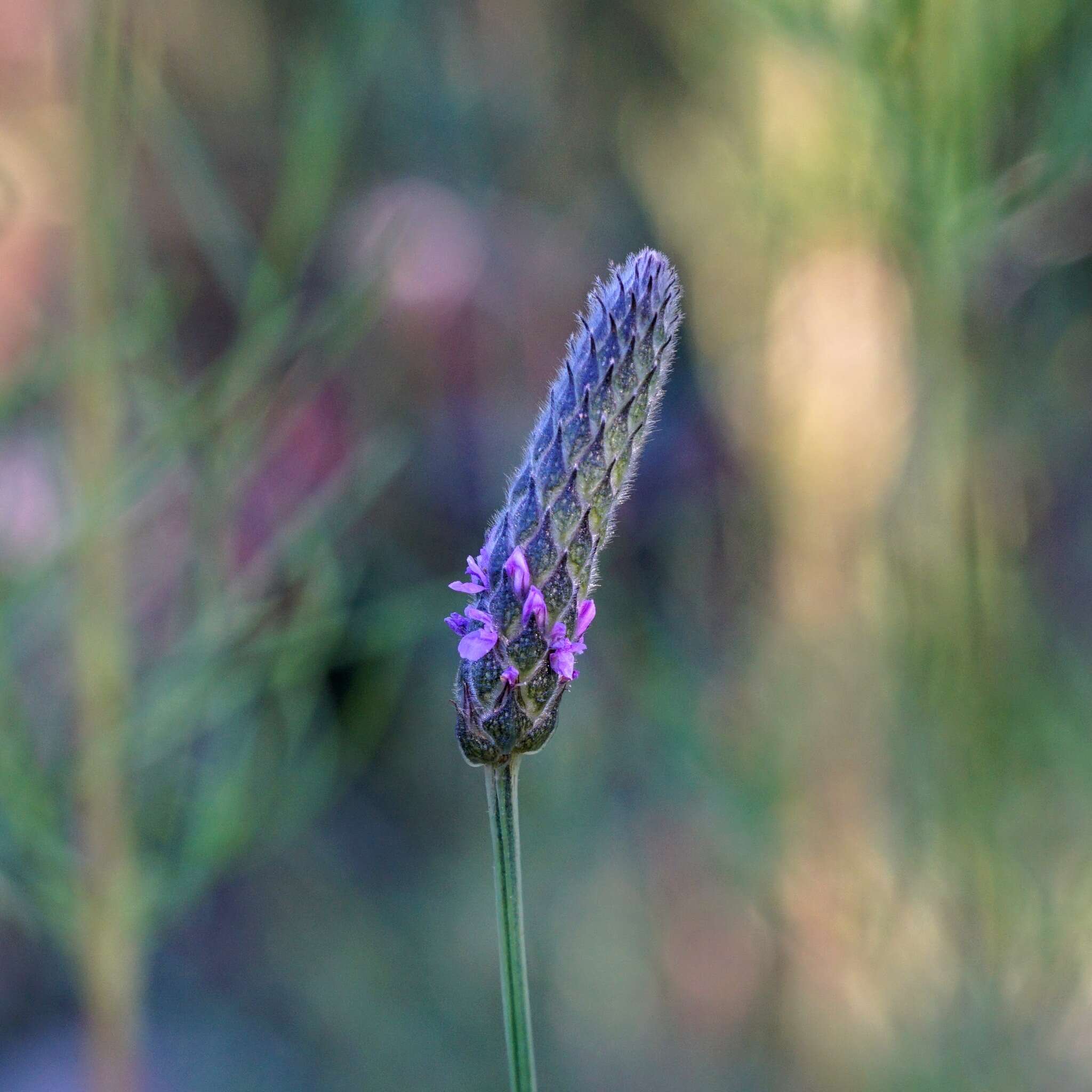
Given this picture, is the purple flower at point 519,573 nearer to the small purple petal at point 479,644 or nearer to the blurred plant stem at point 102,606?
the small purple petal at point 479,644

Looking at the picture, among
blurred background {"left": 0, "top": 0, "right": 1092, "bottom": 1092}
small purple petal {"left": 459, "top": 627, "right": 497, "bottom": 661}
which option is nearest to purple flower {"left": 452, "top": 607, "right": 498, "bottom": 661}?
small purple petal {"left": 459, "top": 627, "right": 497, "bottom": 661}

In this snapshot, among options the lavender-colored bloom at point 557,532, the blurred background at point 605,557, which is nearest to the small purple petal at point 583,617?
the lavender-colored bloom at point 557,532

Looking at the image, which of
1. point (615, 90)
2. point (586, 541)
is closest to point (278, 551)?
point (586, 541)

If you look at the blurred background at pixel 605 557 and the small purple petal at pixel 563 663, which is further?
the blurred background at pixel 605 557

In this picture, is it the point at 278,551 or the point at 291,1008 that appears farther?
the point at 291,1008

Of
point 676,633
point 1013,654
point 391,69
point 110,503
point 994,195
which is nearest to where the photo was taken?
point 110,503

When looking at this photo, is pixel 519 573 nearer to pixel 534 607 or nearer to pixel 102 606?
pixel 534 607

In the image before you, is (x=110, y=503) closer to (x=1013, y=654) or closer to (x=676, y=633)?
(x=1013, y=654)
